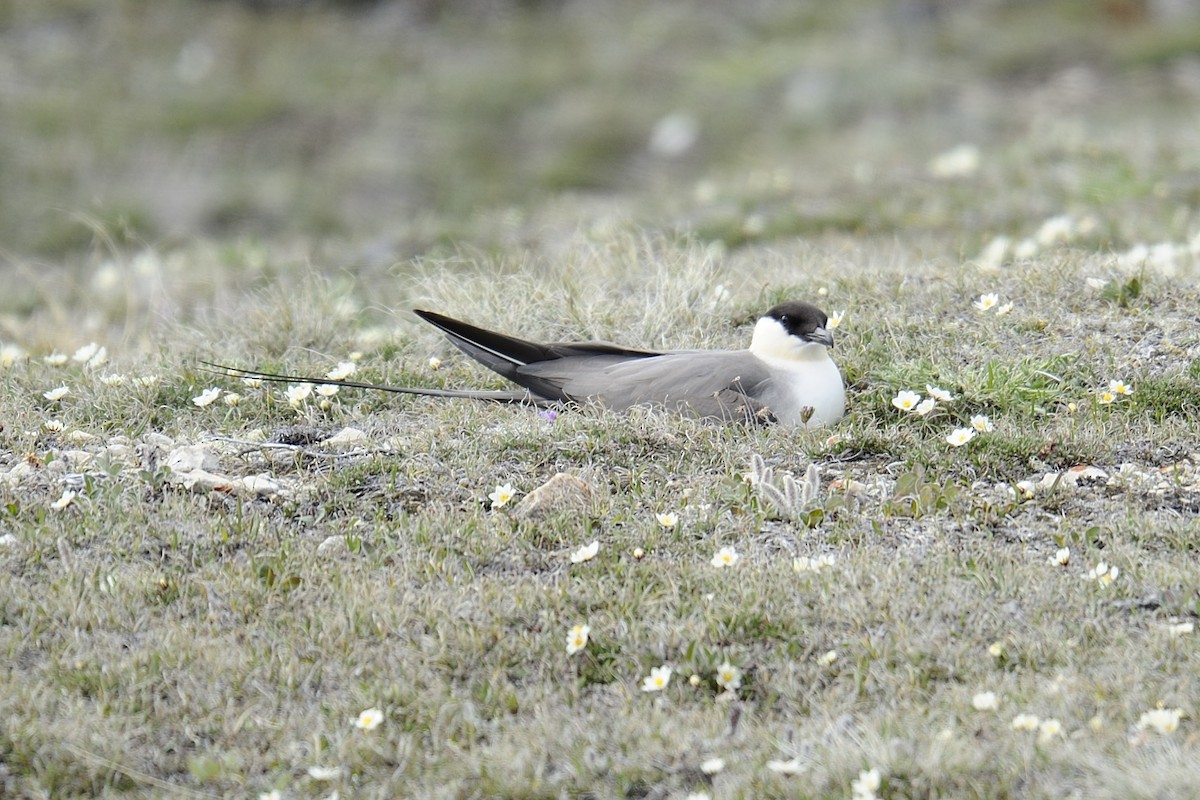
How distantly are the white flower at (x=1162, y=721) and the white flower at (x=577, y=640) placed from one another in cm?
117

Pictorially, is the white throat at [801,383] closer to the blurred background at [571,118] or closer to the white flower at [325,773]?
the white flower at [325,773]

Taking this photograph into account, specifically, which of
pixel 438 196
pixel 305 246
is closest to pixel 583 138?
pixel 438 196

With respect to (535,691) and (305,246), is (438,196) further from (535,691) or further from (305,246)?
(535,691)

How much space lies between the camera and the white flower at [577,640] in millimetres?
3111

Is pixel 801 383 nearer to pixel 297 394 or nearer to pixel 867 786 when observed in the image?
pixel 297 394

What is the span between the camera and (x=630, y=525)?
368 cm

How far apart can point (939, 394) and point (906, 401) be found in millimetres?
109

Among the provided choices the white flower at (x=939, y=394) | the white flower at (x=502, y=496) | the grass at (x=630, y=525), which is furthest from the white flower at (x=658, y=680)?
the white flower at (x=939, y=394)

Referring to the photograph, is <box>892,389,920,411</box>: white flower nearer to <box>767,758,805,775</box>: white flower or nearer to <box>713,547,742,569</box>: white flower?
<box>713,547,742,569</box>: white flower

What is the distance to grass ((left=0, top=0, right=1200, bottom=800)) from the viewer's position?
2.81 m

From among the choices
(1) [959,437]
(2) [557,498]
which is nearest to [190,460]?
(2) [557,498]

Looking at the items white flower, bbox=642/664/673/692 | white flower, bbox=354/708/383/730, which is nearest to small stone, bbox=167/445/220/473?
white flower, bbox=354/708/383/730

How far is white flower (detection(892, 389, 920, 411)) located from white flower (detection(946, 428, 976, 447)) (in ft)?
0.85

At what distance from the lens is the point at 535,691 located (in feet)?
9.92
